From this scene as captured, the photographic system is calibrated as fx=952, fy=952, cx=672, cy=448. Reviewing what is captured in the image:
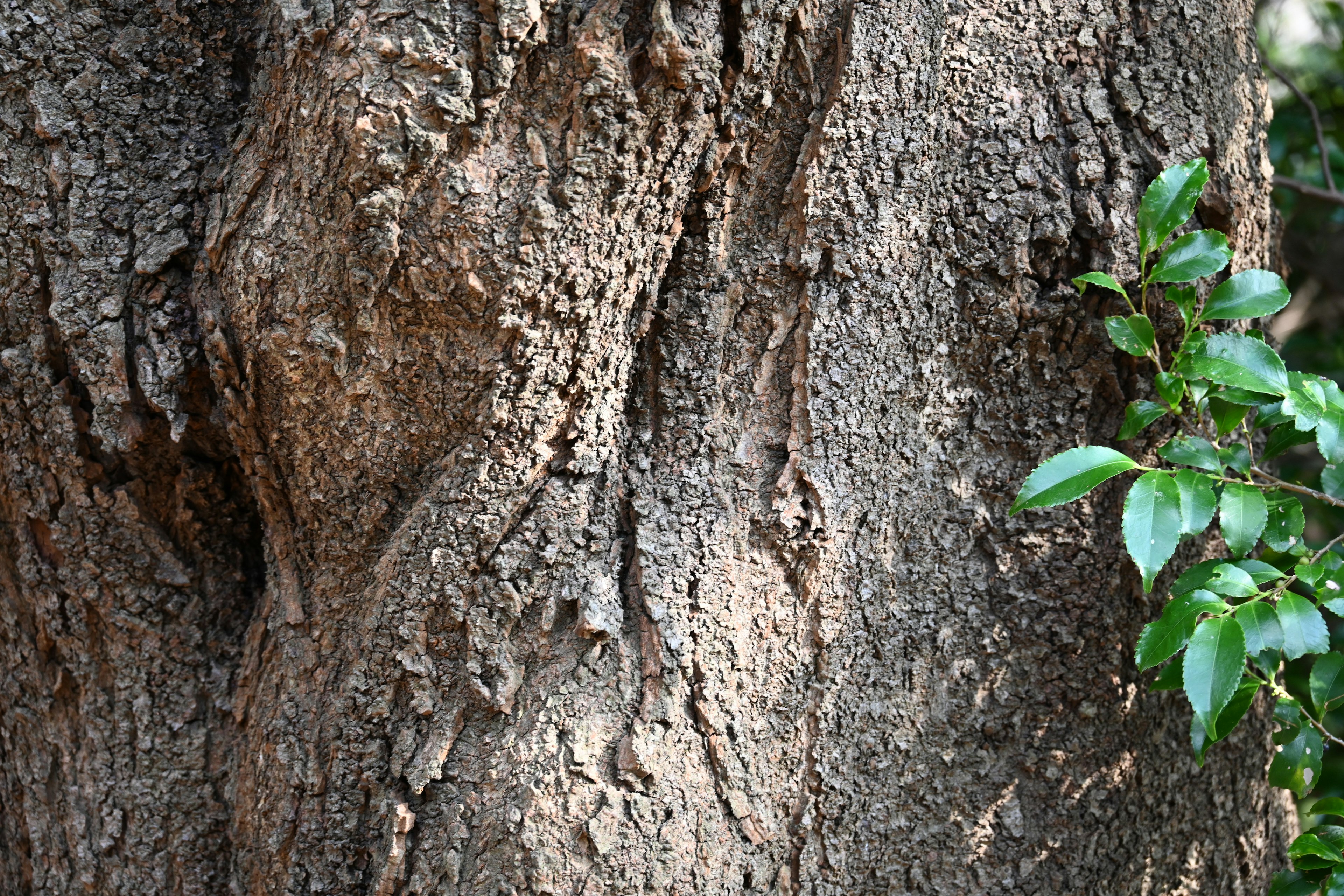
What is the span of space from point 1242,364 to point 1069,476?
22 centimetres

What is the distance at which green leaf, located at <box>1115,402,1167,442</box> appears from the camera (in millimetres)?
992

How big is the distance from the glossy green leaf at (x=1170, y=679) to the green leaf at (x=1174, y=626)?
0.10 meters

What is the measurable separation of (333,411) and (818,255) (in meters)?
0.54

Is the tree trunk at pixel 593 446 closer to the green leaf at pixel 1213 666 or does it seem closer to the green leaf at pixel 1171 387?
the green leaf at pixel 1171 387

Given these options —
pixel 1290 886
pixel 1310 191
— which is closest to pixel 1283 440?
pixel 1290 886

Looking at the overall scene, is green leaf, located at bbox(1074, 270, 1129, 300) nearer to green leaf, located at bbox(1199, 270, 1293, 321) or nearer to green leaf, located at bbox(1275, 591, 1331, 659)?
green leaf, located at bbox(1199, 270, 1293, 321)

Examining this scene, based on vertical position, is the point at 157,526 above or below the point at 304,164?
below

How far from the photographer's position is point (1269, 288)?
0.97m

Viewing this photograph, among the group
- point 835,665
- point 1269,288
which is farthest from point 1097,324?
point 835,665

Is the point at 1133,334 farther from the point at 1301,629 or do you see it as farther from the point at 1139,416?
the point at 1301,629

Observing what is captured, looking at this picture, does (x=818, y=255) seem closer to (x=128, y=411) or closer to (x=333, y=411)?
(x=333, y=411)

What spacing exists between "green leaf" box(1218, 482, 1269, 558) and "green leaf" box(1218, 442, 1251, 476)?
28 millimetres

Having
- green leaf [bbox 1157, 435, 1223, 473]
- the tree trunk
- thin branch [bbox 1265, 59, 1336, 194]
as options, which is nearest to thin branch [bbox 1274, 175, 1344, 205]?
thin branch [bbox 1265, 59, 1336, 194]

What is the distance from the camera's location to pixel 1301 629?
0.88 meters
